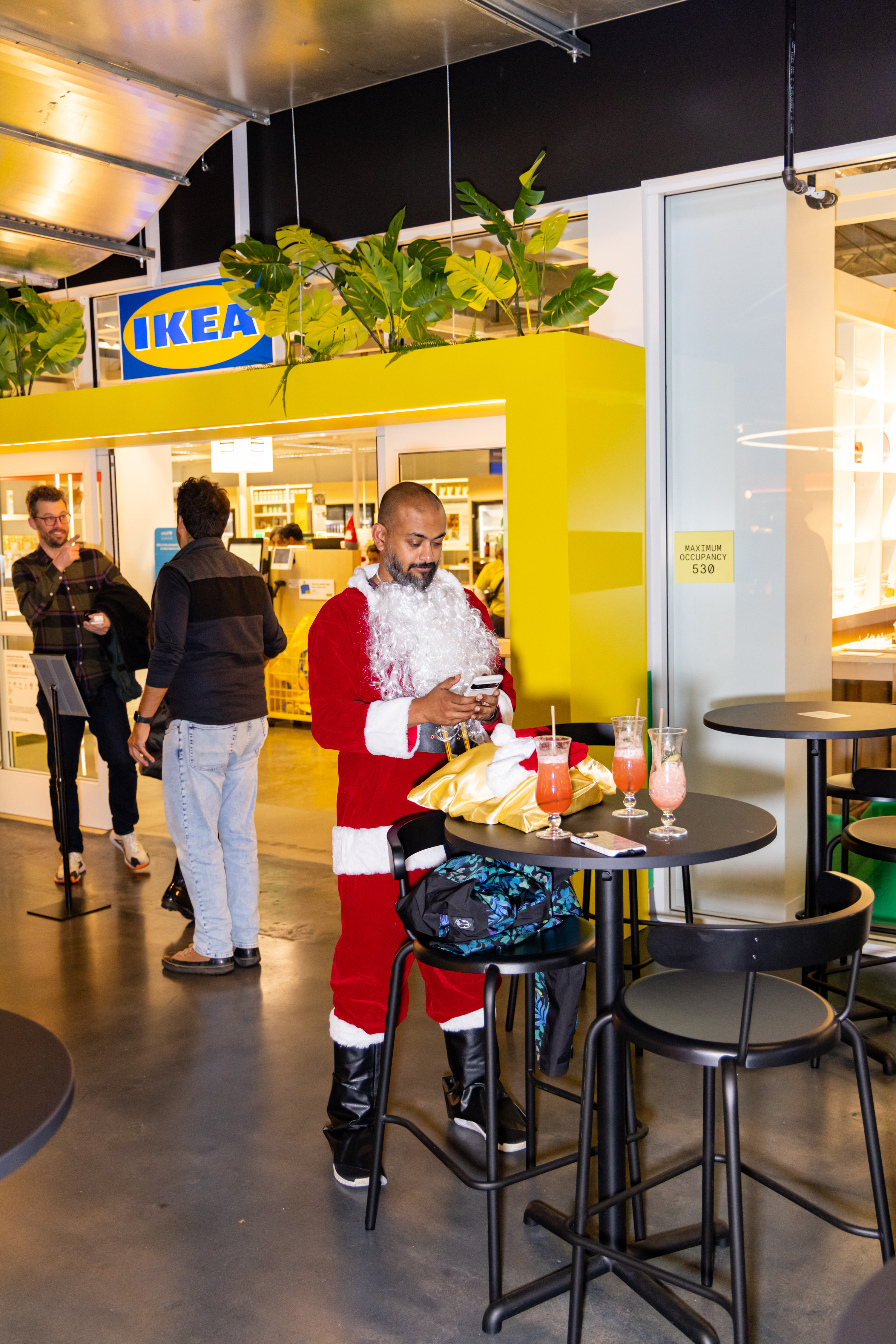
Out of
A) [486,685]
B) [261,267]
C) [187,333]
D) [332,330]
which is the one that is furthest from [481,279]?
[187,333]

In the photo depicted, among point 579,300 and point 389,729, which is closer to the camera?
point 389,729

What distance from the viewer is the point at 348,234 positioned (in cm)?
531

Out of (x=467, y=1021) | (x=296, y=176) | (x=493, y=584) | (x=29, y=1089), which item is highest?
(x=296, y=176)

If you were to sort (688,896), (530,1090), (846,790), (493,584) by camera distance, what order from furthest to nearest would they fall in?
(493,584) → (846,790) → (688,896) → (530,1090)

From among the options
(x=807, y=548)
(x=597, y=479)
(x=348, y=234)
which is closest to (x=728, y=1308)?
(x=597, y=479)

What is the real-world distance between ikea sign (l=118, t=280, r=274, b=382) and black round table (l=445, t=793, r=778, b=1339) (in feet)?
12.0

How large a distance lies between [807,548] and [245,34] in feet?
9.31

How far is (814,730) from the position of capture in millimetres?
3398

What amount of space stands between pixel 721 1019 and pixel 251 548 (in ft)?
26.4

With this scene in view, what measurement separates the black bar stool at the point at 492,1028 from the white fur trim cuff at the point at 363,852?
0.08m

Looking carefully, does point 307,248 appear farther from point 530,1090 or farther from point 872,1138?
point 872,1138

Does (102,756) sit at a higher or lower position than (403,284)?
lower

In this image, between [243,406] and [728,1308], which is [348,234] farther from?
[728,1308]

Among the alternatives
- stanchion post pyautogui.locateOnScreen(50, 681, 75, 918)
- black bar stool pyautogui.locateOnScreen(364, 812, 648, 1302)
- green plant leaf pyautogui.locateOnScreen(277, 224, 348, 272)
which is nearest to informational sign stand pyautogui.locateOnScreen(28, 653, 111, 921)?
stanchion post pyautogui.locateOnScreen(50, 681, 75, 918)
